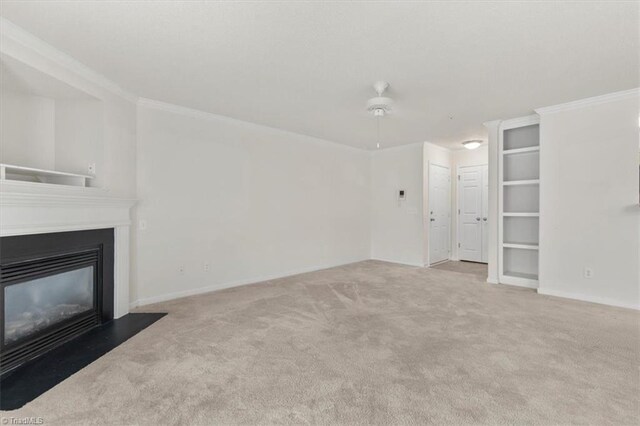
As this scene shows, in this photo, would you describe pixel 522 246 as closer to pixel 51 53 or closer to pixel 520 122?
pixel 520 122

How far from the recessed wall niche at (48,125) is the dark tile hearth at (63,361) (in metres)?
1.51

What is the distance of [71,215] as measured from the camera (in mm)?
2734

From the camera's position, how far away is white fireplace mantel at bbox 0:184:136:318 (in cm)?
224

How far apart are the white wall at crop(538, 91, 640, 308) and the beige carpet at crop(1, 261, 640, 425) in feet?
1.16

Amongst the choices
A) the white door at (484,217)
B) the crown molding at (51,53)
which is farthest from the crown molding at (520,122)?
the crown molding at (51,53)

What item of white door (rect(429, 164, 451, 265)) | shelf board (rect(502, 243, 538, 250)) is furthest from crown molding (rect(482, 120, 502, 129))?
shelf board (rect(502, 243, 538, 250))

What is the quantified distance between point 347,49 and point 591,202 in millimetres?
3674

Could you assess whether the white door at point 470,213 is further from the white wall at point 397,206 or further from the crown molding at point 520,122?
the crown molding at point 520,122

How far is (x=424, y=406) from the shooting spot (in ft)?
5.92

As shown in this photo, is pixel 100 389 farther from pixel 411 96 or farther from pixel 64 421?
pixel 411 96

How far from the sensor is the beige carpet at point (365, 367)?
1754mm

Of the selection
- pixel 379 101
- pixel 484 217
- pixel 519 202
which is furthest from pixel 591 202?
pixel 379 101

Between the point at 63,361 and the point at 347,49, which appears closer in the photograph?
the point at 63,361

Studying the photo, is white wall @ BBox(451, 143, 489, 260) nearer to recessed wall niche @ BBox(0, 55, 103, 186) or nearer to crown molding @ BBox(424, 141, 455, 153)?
crown molding @ BBox(424, 141, 455, 153)
